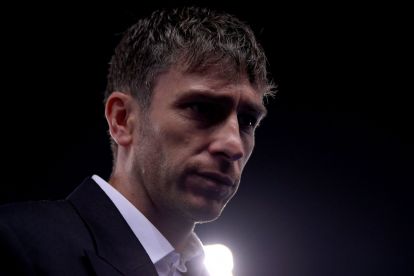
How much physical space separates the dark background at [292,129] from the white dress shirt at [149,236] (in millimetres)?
1516

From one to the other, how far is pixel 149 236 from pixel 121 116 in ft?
1.36

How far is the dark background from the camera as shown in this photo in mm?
2617

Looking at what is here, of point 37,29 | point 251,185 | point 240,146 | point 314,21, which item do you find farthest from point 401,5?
point 37,29

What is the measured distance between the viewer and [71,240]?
1.04 metres

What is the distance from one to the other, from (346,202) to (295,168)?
0.48 metres

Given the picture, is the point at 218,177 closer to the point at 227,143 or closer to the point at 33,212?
the point at 227,143

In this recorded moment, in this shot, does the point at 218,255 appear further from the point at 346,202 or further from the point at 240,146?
the point at 240,146

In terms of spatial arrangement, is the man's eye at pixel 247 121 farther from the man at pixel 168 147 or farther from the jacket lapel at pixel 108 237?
the jacket lapel at pixel 108 237

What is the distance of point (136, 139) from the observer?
136 cm

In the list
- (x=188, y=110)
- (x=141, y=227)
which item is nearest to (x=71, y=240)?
(x=141, y=227)

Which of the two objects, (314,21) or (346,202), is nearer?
(314,21)

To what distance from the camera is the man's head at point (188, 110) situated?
4.20ft

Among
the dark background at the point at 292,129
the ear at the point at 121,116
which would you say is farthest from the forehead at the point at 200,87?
the dark background at the point at 292,129

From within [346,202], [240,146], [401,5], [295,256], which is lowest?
[295,256]
